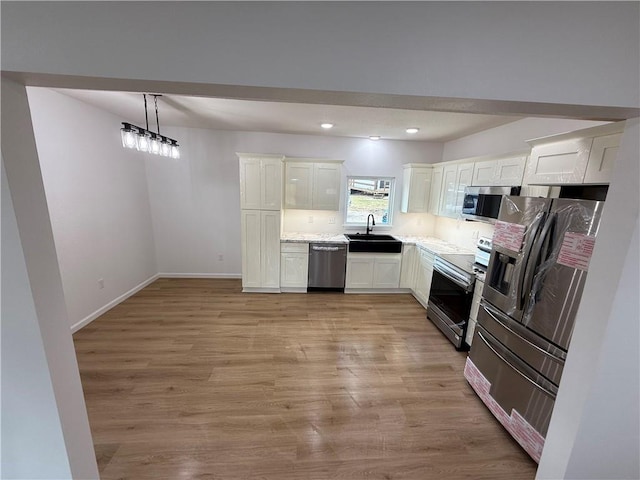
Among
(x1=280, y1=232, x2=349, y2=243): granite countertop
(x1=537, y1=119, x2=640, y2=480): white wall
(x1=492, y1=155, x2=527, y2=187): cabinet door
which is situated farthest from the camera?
(x1=280, y1=232, x2=349, y2=243): granite countertop

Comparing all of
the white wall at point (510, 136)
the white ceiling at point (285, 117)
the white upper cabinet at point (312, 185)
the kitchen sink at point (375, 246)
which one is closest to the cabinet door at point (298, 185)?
the white upper cabinet at point (312, 185)

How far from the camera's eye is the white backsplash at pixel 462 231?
317cm

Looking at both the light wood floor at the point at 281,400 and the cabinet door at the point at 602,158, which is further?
the light wood floor at the point at 281,400

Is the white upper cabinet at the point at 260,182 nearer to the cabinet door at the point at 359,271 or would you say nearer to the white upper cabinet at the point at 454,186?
the cabinet door at the point at 359,271

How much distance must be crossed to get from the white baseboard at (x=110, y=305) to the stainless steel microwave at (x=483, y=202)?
15.4 feet

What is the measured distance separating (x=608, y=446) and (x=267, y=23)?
2.28 meters

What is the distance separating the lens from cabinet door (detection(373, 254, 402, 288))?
389cm

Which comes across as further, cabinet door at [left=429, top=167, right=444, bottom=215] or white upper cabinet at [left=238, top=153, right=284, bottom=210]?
cabinet door at [left=429, top=167, right=444, bottom=215]

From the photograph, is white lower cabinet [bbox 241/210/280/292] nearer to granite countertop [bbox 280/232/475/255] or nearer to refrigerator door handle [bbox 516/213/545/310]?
granite countertop [bbox 280/232/475/255]

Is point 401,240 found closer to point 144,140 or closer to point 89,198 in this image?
point 144,140

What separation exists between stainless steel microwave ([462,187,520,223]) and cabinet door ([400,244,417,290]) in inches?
40.9

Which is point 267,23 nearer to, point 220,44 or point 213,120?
point 220,44

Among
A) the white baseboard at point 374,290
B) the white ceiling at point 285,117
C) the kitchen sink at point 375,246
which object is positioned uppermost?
the white ceiling at point 285,117

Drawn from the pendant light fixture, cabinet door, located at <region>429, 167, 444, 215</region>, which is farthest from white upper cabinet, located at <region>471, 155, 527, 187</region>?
the pendant light fixture
